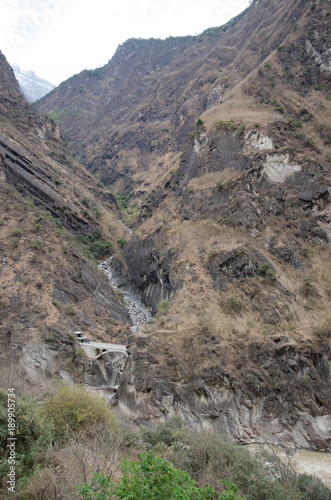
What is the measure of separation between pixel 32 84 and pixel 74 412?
207 meters

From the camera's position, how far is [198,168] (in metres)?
37.6

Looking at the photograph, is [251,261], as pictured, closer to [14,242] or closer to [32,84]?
[14,242]

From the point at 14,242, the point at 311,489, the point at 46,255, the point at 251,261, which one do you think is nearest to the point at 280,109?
the point at 251,261

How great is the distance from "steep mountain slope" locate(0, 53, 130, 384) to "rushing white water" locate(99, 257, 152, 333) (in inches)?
49.7

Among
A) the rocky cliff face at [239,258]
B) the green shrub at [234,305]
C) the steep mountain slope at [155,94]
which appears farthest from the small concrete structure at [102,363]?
the steep mountain slope at [155,94]

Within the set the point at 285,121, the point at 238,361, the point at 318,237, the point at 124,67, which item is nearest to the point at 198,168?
the point at 285,121

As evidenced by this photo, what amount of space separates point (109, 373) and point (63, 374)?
3975 mm

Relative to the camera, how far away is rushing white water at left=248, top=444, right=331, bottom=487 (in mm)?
14107

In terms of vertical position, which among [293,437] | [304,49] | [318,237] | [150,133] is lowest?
[293,437]

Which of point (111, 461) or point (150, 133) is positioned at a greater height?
point (150, 133)

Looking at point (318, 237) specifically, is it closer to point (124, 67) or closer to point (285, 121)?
point (285, 121)

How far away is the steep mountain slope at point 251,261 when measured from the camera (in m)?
18.5

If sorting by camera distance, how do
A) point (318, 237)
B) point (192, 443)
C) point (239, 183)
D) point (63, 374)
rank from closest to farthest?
point (192, 443) < point (63, 374) < point (318, 237) < point (239, 183)

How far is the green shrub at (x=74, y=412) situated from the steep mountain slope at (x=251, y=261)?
223 inches
